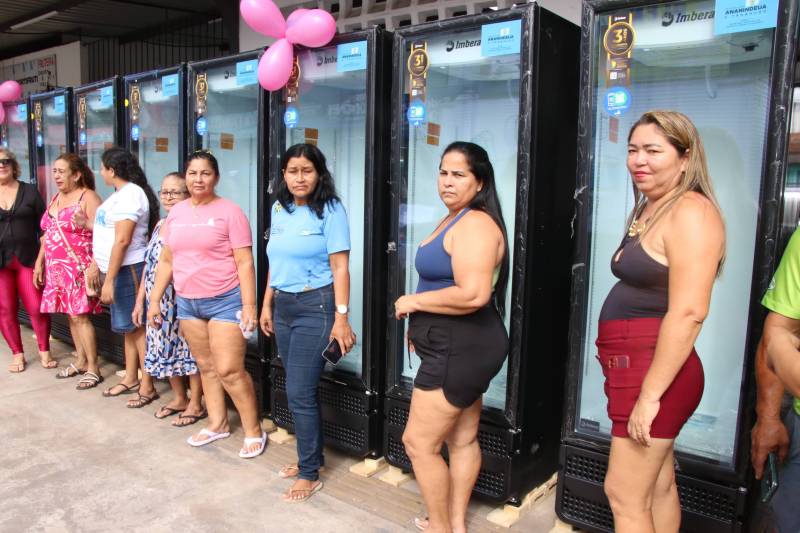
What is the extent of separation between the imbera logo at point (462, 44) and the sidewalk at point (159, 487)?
1.95 metres

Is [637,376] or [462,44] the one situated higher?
[462,44]

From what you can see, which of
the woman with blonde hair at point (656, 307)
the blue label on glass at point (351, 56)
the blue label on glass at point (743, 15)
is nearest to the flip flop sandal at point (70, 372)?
the blue label on glass at point (351, 56)

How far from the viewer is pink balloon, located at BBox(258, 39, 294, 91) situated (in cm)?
310

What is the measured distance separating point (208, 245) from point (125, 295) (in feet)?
3.91

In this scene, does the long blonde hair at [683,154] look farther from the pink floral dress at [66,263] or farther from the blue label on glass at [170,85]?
the pink floral dress at [66,263]

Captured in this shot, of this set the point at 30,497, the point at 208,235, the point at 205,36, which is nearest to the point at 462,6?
the point at 208,235

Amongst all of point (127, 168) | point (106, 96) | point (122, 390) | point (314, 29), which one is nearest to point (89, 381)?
point (122, 390)

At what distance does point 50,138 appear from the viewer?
17.9 ft

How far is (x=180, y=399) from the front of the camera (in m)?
3.92

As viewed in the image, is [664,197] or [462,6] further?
[462,6]

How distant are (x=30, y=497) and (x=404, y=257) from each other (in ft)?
6.46

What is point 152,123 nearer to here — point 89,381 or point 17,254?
point 17,254

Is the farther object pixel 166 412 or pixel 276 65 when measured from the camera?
Answer: pixel 166 412

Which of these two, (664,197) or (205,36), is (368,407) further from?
(205,36)
